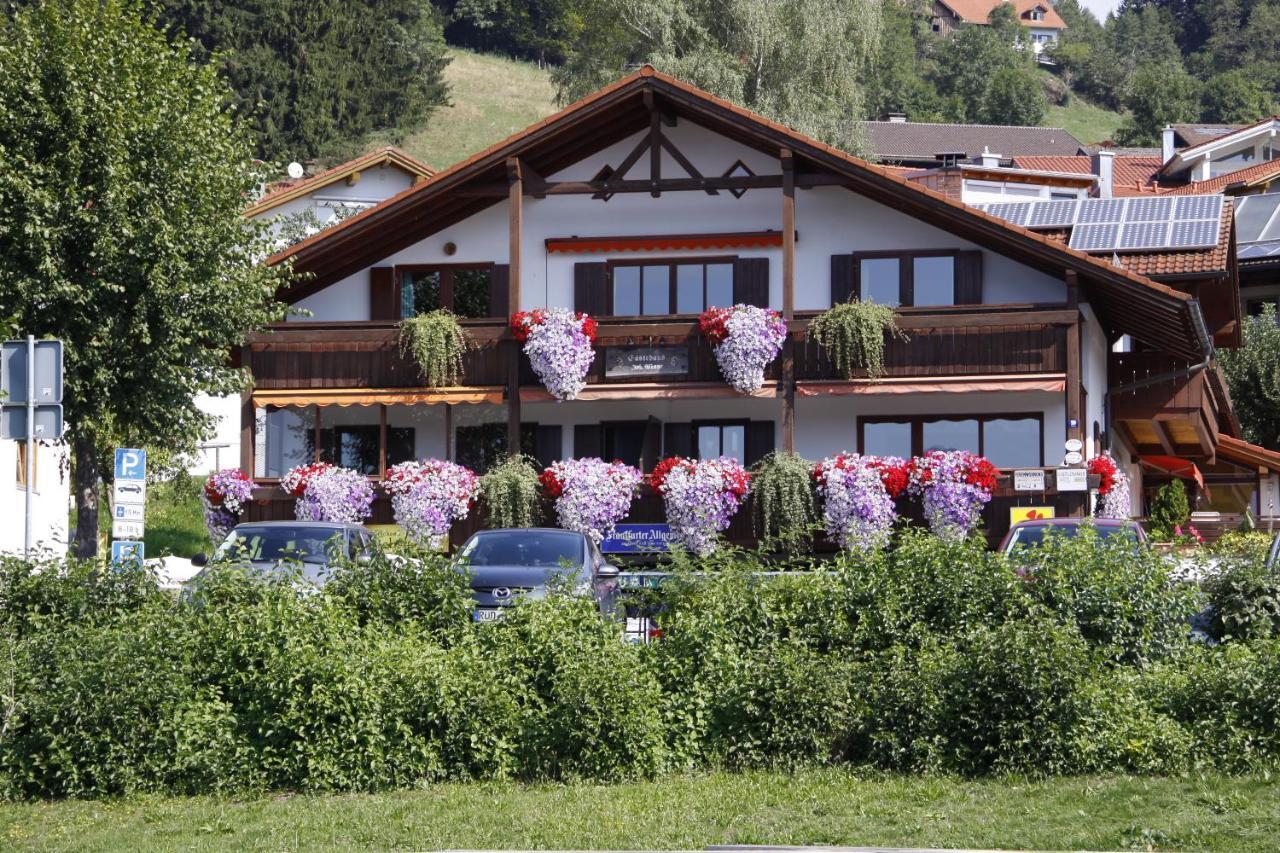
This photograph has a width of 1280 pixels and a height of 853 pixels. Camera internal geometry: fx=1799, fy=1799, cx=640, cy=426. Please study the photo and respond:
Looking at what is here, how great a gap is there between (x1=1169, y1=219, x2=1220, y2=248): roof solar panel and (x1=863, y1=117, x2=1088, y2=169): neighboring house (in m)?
57.0

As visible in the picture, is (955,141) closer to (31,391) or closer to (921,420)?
(921,420)

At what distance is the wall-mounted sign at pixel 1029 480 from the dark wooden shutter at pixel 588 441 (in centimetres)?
707

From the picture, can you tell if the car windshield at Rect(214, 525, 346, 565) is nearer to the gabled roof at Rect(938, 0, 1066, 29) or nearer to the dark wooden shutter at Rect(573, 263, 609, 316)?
the dark wooden shutter at Rect(573, 263, 609, 316)

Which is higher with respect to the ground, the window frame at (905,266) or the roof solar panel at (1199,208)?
the roof solar panel at (1199,208)

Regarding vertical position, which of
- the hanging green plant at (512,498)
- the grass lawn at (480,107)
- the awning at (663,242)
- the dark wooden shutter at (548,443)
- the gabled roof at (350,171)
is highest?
the grass lawn at (480,107)

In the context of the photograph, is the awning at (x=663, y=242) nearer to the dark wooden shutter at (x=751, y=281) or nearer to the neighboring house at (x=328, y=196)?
the dark wooden shutter at (x=751, y=281)

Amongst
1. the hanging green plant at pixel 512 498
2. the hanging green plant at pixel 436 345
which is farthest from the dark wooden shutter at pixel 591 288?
the hanging green plant at pixel 512 498

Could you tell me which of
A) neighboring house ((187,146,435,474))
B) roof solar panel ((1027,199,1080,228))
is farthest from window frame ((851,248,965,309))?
neighboring house ((187,146,435,474))


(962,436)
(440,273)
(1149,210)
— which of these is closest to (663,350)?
(440,273)

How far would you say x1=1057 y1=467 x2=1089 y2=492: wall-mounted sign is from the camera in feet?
85.0

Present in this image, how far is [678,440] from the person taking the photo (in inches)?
1176

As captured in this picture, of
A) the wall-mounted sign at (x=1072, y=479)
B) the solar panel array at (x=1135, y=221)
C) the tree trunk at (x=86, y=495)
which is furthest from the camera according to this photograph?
the solar panel array at (x=1135, y=221)

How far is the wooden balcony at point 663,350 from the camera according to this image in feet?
88.4

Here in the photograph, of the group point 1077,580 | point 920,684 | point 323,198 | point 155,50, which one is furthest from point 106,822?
point 323,198
